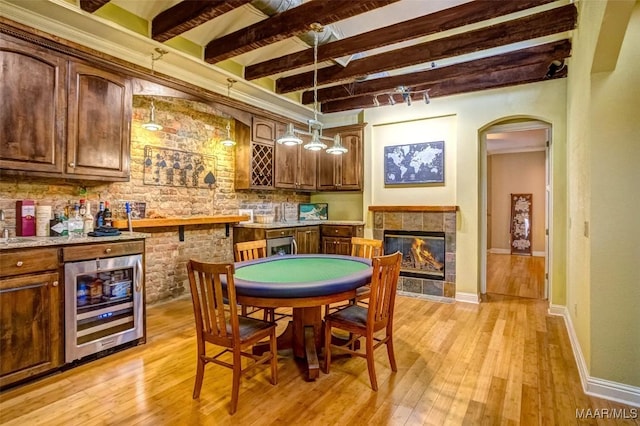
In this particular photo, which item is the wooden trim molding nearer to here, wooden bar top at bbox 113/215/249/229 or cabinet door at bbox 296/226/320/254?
cabinet door at bbox 296/226/320/254

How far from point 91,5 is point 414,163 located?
4.24 metres

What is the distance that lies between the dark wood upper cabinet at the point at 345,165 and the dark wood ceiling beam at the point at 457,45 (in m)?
1.53

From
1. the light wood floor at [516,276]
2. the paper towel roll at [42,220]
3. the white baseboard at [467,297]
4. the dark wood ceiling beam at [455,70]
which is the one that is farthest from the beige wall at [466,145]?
the paper towel roll at [42,220]

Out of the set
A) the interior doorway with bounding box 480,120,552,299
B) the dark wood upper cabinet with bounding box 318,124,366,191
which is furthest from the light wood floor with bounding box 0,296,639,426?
the interior doorway with bounding box 480,120,552,299

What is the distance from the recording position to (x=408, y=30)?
304 centimetres

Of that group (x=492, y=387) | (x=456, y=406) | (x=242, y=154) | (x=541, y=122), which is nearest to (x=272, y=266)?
(x=456, y=406)

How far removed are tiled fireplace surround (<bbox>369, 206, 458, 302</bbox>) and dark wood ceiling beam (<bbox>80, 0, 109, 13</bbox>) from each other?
4067 millimetres

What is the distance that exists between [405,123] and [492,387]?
3931 millimetres

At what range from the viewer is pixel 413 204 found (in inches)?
206

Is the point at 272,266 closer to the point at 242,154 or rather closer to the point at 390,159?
the point at 242,154

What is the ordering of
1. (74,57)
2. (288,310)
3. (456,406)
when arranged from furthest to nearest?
(288,310) → (74,57) → (456,406)

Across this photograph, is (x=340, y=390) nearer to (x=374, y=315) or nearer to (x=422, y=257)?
(x=374, y=315)

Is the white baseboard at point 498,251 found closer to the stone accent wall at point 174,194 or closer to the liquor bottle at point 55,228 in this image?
the stone accent wall at point 174,194

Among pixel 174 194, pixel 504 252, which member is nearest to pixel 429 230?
pixel 174 194
